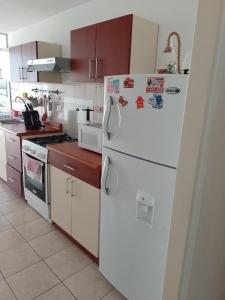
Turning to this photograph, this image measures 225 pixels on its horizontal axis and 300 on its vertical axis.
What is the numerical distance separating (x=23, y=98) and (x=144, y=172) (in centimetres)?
329

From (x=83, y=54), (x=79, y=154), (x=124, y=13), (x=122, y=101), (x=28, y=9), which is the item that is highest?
(x=28, y=9)

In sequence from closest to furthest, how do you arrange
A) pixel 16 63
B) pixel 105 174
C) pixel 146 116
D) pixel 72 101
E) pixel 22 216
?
pixel 146 116 → pixel 105 174 → pixel 22 216 → pixel 72 101 → pixel 16 63

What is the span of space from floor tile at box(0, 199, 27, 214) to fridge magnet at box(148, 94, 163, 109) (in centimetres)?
237

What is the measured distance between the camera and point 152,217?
4.38ft

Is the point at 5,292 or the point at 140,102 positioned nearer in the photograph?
the point at 140,102

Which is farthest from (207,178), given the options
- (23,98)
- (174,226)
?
(23,98)

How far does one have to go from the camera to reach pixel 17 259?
2.03 meters

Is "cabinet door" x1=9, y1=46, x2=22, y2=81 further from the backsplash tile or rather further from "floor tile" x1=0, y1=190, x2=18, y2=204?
"floor tile" x1=0, y1=190, x2=18, y2=204

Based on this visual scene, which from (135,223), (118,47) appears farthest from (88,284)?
(118,47)

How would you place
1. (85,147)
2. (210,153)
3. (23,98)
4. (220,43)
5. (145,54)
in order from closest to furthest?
(220,43), (210,153), (145,54), (85,147), (23,98)

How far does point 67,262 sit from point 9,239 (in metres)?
0.70

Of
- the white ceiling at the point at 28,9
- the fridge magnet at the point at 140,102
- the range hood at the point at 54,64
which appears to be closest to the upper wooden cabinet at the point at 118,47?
the range hood at the point at 54,64

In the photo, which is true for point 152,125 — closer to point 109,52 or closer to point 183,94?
point 183,94

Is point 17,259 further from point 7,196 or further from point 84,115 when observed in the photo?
point 84,115
